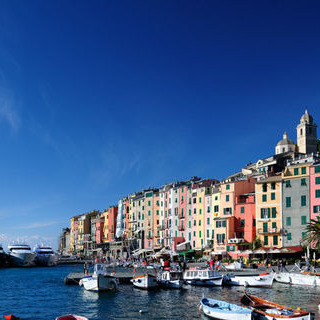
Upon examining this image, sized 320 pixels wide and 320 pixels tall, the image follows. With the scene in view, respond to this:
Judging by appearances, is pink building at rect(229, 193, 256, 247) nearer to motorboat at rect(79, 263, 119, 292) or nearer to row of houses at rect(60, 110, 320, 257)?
row of houses at rect(60, 110, 320, 257)

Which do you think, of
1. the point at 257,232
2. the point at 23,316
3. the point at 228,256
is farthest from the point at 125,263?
the point at 23,316

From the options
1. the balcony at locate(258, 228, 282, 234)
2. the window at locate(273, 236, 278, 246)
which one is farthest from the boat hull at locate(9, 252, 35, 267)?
the window at locate(273, 236, 278, 246)

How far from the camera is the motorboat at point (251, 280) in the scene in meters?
50.9

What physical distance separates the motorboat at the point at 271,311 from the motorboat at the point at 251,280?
15975mm

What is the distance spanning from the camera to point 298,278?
173 ft

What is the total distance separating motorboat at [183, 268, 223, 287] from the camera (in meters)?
53.5

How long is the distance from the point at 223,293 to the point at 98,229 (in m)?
127

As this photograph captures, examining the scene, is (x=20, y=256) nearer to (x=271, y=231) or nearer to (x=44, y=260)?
(x=44, y=260)

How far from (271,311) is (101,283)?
2306cm

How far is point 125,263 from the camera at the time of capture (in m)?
99.2

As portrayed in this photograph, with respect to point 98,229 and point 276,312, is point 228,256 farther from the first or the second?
point 98,229

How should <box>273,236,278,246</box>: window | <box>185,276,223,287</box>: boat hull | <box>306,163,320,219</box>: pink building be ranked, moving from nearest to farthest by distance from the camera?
<box>185,276,223,287</box>: boat hull
<box>306,163,320,219</box>: pink building
<box>273,236,278,246</box>: window

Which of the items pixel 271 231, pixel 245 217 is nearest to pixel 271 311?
pixel 271 231

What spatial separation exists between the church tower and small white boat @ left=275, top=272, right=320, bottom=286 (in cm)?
9170
